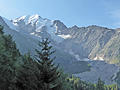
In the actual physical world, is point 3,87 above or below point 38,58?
below

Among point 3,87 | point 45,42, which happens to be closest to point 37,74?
point 45,42

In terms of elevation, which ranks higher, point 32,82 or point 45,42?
point 45,42

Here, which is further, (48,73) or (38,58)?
(38,58)

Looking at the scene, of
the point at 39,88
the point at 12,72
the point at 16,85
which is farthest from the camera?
the point at 12,72

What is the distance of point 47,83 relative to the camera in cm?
1809

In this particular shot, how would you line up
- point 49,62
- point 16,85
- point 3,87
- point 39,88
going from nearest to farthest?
point 39,88
point 49,62
point 16,85
point 3,87

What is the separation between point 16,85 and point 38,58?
12.0ft

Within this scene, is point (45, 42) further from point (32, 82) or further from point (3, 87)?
point (3, 87)

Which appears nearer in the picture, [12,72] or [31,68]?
[31,68]

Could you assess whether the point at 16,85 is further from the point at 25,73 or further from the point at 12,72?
the point at 12,72

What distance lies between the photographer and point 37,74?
18.3 meters

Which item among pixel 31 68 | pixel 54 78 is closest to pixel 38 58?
pixel 31 68

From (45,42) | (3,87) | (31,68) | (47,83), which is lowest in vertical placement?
(3,87)

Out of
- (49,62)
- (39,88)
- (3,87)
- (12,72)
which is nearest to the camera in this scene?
(39,88)
